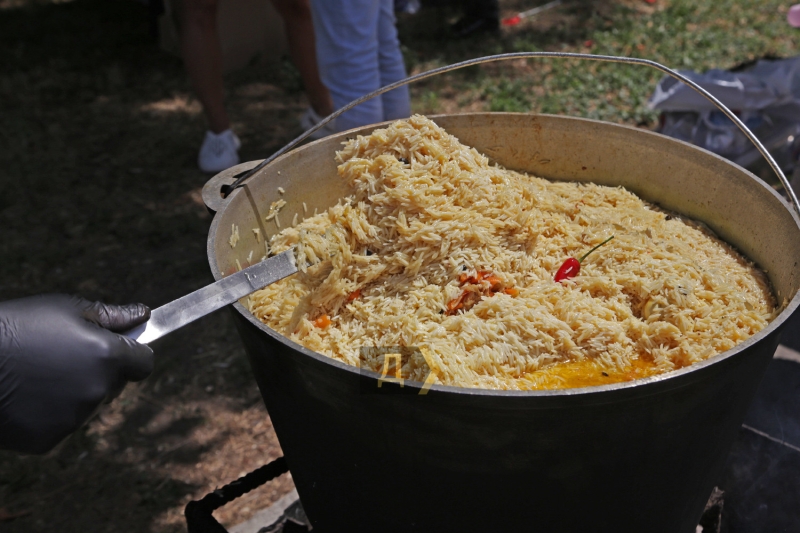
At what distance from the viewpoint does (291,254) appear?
218 centimetres

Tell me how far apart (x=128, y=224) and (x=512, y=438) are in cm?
480

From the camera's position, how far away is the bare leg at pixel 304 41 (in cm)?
558

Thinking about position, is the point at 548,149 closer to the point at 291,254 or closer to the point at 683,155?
the point at 683,155

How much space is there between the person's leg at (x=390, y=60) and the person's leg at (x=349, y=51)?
1.48 ft

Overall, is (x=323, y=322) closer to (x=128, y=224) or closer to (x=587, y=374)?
(x=587, y=374)

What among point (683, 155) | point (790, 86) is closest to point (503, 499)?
point (683, 155)

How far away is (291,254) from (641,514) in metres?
1.41

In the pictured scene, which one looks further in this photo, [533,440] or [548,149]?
[548,149]

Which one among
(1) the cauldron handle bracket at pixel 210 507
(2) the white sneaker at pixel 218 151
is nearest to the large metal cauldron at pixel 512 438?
(1) the cauldron handle bracket at pixel 210 507

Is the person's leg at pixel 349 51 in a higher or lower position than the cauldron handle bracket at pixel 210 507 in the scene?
higher

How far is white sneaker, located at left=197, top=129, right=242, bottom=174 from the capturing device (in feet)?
19.6

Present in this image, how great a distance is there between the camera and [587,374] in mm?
1910

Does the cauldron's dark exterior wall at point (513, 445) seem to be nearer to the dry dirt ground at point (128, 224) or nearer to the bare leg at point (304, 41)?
the dry dirt ground at point (128, 224)

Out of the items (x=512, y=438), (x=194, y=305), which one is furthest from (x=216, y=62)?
(x=512, y=438)
